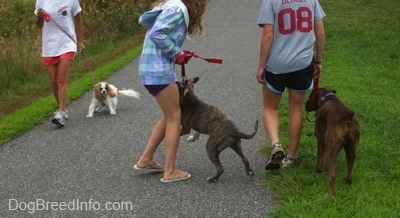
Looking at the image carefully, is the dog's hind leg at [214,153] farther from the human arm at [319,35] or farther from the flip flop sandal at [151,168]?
the human arm at [319,35]

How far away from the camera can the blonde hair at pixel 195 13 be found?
495 centimetres

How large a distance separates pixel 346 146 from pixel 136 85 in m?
6.37

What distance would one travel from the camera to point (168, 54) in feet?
15.7

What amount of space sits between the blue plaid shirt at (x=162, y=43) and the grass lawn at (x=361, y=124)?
4.58 feet

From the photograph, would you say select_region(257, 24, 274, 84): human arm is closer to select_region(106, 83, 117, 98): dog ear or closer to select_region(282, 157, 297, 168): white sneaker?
select_region(282, 157, 297, 168): white sneaker

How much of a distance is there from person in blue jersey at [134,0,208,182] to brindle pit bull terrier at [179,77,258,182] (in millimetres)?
141

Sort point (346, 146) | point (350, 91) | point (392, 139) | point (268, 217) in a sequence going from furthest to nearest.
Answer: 1. point (350, 91)
2. point (392, 139)
3. point (346, 146)
4. point (268, 217)

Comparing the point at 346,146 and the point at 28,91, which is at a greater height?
the point at 346,146

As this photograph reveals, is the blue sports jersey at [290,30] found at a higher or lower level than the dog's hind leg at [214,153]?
higher

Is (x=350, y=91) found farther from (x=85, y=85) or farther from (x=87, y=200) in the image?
(x=87, y=200)

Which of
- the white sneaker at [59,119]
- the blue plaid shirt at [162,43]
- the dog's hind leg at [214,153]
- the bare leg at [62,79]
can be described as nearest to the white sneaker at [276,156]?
the dog's hind leg at [214,153]

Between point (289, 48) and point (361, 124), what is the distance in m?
2.54

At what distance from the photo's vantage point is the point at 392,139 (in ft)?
21.0

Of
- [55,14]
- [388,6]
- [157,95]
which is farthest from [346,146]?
[388,6]
